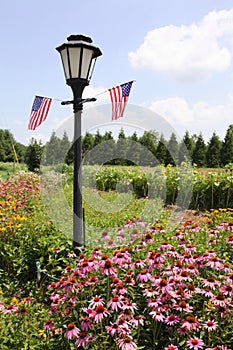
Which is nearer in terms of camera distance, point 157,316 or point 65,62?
point 157,316

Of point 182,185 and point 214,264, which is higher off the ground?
point 182,185

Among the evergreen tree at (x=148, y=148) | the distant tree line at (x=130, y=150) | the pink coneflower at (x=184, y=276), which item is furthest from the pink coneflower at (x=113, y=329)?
the evergreen tree at (x=148, y=148)

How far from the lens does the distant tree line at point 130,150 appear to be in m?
4.31

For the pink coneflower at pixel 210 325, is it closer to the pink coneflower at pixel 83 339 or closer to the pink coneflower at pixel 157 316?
the pink coneflower at pixel 157 316

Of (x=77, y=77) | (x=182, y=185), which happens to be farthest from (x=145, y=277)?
(x=182, y=185)

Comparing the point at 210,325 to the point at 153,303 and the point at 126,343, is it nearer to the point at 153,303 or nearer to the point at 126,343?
the point at 153,303

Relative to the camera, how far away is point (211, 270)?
2041mm

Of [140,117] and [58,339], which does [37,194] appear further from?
[58,339]

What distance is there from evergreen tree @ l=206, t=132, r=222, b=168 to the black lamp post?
18.5 metres

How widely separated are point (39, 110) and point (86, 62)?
0.76m

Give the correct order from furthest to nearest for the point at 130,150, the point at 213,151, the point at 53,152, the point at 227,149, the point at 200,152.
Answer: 1. the point at 200,152
2. the point at 213,151
3. the point at 227,149
4. the point at 130,150
5. the point at 53,152

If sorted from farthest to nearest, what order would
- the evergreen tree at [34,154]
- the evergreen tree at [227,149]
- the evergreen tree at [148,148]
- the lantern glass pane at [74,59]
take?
the evergreen tree at [227,149]
the evergreen tree at [34,154]
the evergreen tree at [148,148]
the lantern glass pane at [74,59]

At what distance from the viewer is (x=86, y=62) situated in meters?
2.92

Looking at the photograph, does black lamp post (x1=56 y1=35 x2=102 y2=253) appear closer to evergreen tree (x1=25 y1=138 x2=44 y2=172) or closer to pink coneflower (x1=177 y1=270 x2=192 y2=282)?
pink coneflower (x1=177 y1=270 x2=192 y2=282)
